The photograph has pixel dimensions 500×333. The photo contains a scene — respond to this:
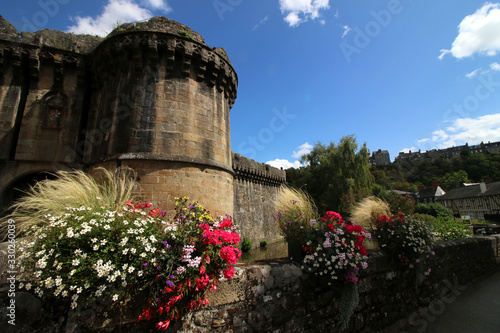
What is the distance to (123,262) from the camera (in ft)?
6.47

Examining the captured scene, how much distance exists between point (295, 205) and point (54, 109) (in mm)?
8482

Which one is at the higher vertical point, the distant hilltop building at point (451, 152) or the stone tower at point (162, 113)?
the distant hilltop building at point (451, 152)

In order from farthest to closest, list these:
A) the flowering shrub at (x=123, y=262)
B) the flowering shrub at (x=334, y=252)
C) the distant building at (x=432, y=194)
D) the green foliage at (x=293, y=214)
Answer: the distant building at (x=432, y=194) < the green foliage at (x=293, y=214) < the flowering shrub at (x=334, y=252) < the flowering shrub at (x=123, y=262)

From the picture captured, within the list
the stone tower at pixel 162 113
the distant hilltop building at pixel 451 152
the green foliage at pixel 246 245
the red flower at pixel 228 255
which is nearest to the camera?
the red flower at pixel 228 255

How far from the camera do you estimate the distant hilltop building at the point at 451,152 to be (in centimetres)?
9950

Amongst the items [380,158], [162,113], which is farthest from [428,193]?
[380,158]

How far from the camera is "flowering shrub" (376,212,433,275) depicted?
4.11 m

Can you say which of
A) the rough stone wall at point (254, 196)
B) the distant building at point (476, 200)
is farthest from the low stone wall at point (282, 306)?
the distant building at point (476, 200)

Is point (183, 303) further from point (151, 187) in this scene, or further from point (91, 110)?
point (91, 110)

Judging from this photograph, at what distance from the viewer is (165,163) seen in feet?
20.4

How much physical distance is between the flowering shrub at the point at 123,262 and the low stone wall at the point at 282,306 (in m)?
0.14

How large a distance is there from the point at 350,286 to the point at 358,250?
49cm

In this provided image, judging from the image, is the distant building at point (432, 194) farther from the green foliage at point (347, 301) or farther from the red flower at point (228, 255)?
the red flower at point (228, 255)

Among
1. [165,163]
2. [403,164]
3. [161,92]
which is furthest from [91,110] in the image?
[403,164]
